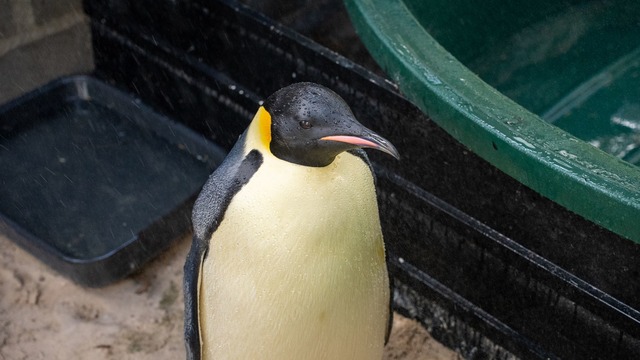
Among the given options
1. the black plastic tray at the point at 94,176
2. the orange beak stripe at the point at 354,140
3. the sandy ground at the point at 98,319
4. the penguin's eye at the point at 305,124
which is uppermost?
the orange beak stripe at the point at 354,140

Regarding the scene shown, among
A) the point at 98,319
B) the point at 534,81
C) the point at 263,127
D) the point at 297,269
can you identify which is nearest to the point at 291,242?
the point at 297,269

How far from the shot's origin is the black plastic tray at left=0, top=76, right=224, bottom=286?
224 cm

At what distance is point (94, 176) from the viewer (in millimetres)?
2492

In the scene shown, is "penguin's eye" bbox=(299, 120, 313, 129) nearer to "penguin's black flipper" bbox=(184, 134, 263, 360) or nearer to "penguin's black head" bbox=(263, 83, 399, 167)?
"penguin's black head" bbox=(263, 83, 399, 167)

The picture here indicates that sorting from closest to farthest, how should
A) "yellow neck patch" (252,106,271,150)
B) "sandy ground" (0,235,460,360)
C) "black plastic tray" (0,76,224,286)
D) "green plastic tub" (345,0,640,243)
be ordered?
"green plastic tub" (345,0,640,243), "yellow neck patch" (252,106,271,150), "sandy ground" (0,235,460,360), "black plastic tray" (0,76,224,286)

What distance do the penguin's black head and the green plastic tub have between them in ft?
0.28

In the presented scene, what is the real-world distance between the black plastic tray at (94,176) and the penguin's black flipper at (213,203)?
714 mm

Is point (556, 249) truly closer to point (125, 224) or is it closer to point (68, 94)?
point (125, 224)

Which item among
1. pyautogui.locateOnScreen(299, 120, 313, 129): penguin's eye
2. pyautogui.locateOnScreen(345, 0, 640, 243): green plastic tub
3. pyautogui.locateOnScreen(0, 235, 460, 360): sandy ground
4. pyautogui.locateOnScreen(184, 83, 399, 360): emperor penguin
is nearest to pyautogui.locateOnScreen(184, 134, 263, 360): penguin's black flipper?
pyautogui.locateOnScreen(184, 83, 399, 360): emperor penguin

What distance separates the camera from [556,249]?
5.60 feet

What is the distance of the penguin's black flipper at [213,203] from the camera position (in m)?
1.38

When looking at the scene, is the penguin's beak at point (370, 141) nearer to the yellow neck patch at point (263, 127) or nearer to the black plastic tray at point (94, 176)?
the yellow neck patch at point (263, 127)

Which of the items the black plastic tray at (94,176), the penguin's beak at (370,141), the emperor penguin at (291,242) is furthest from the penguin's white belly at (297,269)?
the black plastic tray at (94,176)

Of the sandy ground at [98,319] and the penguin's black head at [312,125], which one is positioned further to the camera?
the sandy ground at [98,319]
